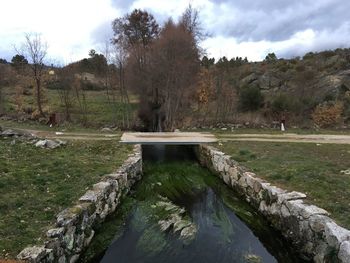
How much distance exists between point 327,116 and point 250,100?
8041 millimetres

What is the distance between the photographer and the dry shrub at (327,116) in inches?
1014

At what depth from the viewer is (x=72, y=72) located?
34.8 meters

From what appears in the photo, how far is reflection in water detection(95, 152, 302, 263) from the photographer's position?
6.84 metres

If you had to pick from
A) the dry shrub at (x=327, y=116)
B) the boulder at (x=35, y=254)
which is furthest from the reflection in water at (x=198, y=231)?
the dry shrub at (x=327, y=116)

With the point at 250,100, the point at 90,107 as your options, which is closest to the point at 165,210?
the point at 250,100

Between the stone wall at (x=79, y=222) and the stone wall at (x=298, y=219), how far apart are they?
3550 millimetres

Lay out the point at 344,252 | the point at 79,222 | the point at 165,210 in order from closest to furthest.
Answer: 1. the point at 344,252
2. the point at 79,222
3. the point at 165,210

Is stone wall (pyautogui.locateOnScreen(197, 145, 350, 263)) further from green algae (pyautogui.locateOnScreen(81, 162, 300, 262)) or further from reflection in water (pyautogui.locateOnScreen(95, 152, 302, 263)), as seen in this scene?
green algae (pyautogui.locateOnScreen(81, 162, 300, 262))

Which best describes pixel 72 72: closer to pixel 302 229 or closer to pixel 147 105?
pixel 147 105

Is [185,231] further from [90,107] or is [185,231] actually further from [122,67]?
[90,107]

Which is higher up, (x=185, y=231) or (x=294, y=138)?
(x=294, y=138)

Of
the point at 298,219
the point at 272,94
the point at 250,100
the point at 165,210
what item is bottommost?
the point at 165,210

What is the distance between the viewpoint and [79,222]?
6.60 m

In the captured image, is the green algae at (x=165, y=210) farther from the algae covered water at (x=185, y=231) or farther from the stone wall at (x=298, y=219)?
the stone wall at (x=298, y=219)
